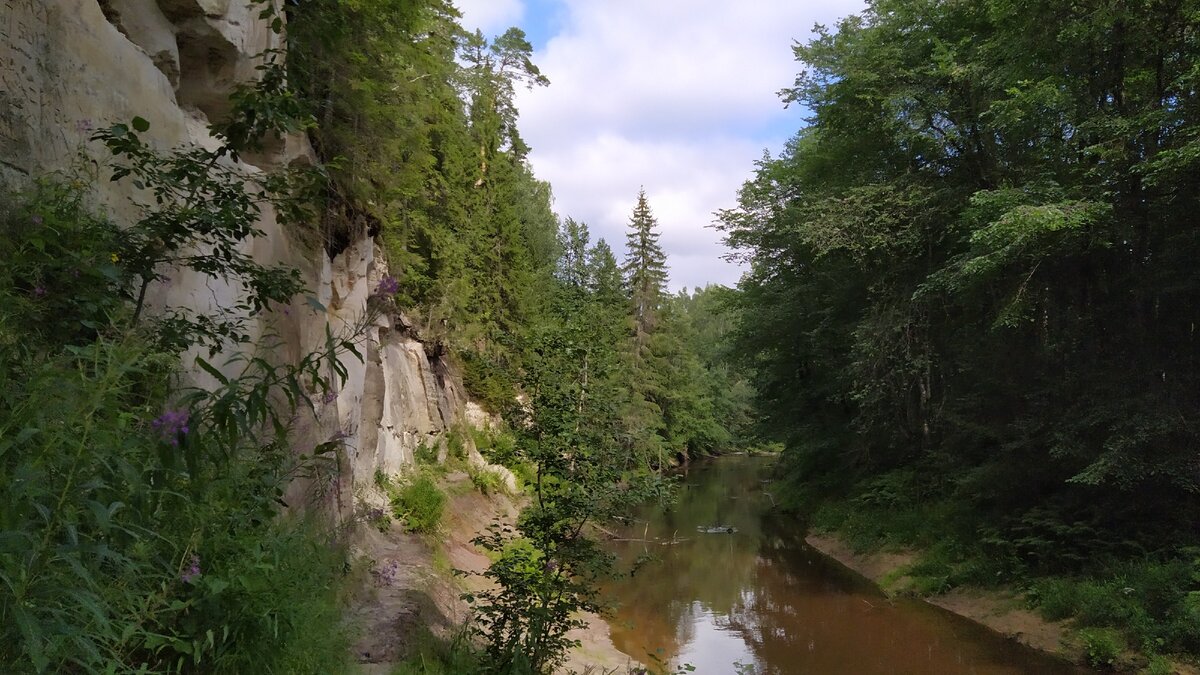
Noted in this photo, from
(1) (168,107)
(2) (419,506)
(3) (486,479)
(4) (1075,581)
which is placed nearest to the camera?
(1) (168,107)

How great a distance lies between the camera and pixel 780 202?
2561 centimetres


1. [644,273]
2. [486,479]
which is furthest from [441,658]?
[644,273]

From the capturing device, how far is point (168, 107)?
4832 millimetres

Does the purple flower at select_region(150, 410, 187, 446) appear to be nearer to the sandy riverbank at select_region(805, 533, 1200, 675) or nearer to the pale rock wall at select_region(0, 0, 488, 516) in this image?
the pale rock wall at select_region(0, 0, 488, 516)

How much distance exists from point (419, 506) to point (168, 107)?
28.8 feet

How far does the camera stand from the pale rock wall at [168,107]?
3471 mm

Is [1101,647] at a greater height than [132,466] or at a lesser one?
lesser

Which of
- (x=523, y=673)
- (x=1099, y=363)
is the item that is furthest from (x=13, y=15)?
(x=1099, y=363)

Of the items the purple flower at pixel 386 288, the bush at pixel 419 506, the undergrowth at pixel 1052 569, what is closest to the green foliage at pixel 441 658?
the purple flower at pixel 386 288

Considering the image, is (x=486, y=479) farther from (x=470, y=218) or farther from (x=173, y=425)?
(x=173, y=425)

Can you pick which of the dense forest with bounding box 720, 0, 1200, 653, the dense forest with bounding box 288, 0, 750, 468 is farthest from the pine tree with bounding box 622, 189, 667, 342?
the dense forest with bounding box 720, 0, 1200, 653

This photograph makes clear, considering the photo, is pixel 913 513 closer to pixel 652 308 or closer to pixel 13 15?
pixel 13 15

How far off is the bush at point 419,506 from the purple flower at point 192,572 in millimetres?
9551

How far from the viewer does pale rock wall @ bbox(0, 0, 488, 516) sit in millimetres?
3471
